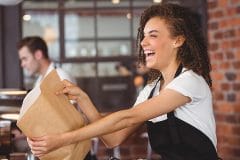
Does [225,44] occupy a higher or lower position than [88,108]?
higher

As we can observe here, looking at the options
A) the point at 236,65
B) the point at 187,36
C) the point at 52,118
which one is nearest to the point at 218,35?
the point at 236,65

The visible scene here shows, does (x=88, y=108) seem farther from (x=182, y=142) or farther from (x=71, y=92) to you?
(x=182, y=142)

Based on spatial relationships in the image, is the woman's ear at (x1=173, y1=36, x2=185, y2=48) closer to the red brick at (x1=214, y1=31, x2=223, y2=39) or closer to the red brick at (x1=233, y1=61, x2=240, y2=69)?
the red brick at (x1=233, y1=61, x2=240, y2=69)

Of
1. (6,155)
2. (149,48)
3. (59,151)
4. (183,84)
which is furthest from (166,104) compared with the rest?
(6,155)

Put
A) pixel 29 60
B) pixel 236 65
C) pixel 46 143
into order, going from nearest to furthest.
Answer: pixel 46 143
pixel 236 65
pixel 29 60

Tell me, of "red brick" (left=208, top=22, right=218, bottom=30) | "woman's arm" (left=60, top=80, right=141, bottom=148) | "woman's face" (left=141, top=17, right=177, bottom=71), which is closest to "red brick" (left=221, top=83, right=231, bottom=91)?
"red brick" (left=208, top=22, right=218, bottom=30)

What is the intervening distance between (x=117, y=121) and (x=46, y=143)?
0.82ft

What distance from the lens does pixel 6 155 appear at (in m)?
2.12

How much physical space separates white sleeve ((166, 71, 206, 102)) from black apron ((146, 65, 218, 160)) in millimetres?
97

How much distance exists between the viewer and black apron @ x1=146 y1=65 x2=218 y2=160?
5.82ft

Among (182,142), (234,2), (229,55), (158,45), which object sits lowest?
(182,142)

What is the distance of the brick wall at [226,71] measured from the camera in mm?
3143

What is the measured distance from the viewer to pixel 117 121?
5.55 feet

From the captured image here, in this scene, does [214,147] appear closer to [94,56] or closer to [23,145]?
[23,145]
